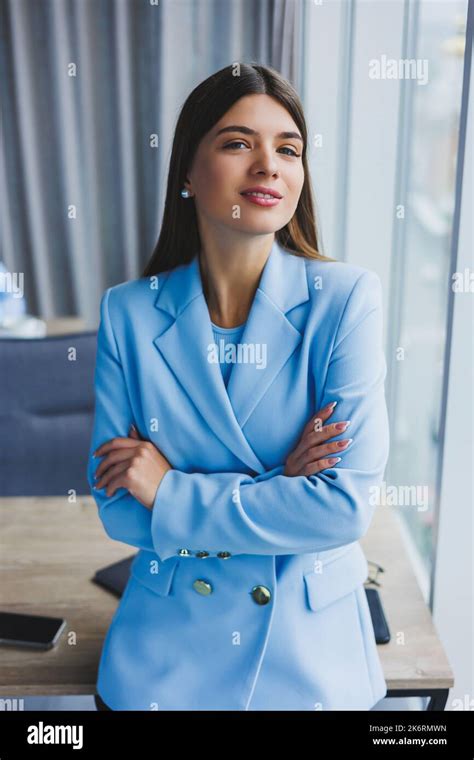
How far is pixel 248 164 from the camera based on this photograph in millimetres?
1096

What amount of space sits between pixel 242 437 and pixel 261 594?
242 mm

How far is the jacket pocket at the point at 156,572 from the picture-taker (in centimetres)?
121

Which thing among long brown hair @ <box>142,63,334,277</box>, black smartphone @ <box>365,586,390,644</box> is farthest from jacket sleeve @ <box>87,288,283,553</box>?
black smartphone @ <box>365,586,390,644</box>

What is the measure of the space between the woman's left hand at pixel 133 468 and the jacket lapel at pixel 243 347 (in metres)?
0.10

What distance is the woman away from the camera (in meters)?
1.10

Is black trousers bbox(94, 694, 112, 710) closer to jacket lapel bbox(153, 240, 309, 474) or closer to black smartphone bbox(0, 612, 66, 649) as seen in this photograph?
black smartphone bbox(0, 612, 66, 649)

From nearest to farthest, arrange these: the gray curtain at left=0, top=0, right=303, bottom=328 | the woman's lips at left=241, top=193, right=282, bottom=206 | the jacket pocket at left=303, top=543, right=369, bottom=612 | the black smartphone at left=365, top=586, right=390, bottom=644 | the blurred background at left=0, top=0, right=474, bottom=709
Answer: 1. the woman's lips at left=241, top=193, right=282, bottom=206
2. the jacket pocket at left=303, top=543, right=369, bottom=612
3. the black smartphone at left=365, top=586, right=390, bottom=644
4. the blurred background at left=0, top=0, right=474, bottom=709
5. the gray curtain at left=0, top=0, right=303, bottom=328

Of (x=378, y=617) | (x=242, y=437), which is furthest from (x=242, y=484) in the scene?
(x=378, y=617)

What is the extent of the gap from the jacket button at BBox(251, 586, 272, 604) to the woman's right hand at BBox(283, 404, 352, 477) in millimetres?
183

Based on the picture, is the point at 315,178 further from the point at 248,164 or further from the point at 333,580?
the point at 333,580

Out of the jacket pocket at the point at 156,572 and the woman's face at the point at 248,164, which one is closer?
the woman's face at the point at 248,164

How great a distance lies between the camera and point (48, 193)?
4.13 metres

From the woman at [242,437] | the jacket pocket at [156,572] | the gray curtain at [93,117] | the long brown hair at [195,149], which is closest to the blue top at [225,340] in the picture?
the woman at [242,437]

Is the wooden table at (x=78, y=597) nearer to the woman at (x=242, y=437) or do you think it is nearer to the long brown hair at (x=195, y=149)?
the woman at (x=242, y=437)
